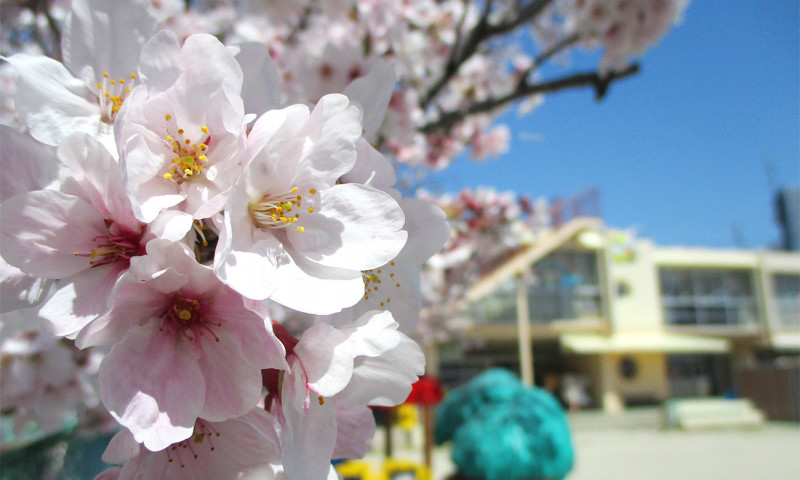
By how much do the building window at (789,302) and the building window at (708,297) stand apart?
0.76 meters

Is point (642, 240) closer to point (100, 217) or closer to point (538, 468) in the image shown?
point (538, 468)

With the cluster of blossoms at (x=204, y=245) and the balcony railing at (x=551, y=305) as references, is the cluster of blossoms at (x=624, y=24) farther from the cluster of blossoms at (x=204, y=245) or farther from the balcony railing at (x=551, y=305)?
the balcony railing at (x=551, y=305)

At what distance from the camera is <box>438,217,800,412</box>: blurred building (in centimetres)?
1672

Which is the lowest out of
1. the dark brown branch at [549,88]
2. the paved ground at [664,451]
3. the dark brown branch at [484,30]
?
the paved ground at [664,451]

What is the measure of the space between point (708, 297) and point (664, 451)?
10.8 m

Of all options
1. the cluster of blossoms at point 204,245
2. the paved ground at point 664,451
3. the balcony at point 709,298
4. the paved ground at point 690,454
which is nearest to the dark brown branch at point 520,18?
the cluster of blossoms at point 204,245

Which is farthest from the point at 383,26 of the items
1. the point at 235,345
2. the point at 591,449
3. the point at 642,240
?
the point at 642,240

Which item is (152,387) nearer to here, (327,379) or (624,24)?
(327,379)

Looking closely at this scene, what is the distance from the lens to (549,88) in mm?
2600

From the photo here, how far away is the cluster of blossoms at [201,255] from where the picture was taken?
512 millimetres

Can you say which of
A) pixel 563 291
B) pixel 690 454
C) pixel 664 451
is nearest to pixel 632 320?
pixel 563 291

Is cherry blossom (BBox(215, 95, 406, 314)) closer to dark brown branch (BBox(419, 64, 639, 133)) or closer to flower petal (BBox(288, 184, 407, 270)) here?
flower petal (BBox(288, 184, 407, 270))

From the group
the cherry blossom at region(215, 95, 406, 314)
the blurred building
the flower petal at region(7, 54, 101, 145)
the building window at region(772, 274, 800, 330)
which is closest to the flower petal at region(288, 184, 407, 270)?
the cherry blossom at region(215, 95, 406, 314)

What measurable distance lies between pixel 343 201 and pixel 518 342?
17.7 meters
